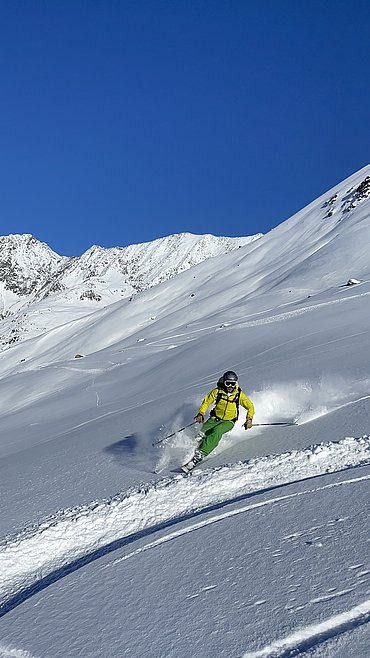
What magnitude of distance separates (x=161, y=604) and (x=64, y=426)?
9.82 meters

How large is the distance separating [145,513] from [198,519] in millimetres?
853

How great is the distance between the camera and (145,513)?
23.1 ft

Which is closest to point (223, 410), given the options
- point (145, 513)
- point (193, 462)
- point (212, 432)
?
point (212, 432)

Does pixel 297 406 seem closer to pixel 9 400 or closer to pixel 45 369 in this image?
pixel 9 400

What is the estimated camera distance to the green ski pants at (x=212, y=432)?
338 inches

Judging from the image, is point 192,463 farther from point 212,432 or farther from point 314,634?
point 314,634

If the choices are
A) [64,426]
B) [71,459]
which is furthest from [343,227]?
[71,459]

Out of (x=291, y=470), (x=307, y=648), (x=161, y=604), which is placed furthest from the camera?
(x=291, y=470)

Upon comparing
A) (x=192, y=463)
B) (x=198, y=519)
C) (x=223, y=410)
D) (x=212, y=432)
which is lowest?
(x=198, y=519)

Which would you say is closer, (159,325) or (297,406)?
(297,406)

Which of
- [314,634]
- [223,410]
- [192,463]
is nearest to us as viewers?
[314,634]

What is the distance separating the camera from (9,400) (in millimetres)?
24062

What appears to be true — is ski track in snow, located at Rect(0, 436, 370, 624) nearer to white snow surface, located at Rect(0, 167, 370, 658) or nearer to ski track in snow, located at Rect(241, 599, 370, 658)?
white snow surface, located at Rect(0, 167, 370, 658)

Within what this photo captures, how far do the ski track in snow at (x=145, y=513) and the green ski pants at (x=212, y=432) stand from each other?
1.93 feet
